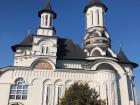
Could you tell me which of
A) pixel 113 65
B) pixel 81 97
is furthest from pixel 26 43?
pixel 81 97

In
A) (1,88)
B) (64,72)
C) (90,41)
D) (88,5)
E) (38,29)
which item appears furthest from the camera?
(88,5)

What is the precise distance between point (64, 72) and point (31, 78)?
4.97m

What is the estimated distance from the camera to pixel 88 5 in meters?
44.8

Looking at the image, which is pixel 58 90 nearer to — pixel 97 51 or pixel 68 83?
pixel 68 83

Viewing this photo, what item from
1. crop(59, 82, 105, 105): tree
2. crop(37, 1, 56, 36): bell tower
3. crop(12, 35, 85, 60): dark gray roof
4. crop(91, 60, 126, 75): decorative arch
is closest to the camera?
crop(59, 82, 105, 105): tree

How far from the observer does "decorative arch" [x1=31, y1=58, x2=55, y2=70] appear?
3503 centimetres

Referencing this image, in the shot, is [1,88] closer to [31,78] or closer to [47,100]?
[31,78]

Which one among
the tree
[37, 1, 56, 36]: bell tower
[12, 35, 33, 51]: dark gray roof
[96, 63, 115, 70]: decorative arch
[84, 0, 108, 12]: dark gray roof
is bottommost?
the tree

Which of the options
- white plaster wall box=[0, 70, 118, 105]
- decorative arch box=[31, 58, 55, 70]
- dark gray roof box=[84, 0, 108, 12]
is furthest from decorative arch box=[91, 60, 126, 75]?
dark gray roof box=[84, 0, 108, 12]

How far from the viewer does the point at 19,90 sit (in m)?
33.7

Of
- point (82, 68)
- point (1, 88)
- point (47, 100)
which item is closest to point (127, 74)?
point (82, 68)

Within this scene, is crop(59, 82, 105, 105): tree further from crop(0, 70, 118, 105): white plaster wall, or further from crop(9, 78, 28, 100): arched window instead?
crop(9, 78, 28, 100): arched window

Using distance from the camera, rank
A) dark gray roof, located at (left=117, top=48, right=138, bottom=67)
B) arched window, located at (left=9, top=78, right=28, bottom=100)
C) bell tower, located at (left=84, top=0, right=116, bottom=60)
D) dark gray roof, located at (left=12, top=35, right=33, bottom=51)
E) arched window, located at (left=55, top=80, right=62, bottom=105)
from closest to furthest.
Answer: arched window, located at (left=9, top=78, right=28, bottom=100) → arched window, located at (left=55, top=80, right=62, bottom=105) → dark gray roof, located at (left=12, top=35, right=33, bottom=51) → bell tower, located at (left=84, top=0, right=116, bottom=60) → dark gray roof, located at (left=117, top=48, right=138, bottom=67)

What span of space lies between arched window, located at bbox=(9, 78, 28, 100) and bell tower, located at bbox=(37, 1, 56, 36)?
28.1 ft
